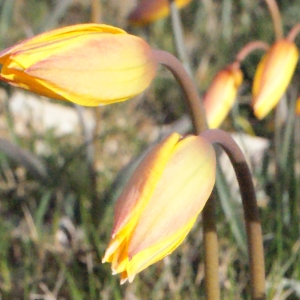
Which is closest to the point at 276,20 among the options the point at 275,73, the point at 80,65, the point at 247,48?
the point at 247,48

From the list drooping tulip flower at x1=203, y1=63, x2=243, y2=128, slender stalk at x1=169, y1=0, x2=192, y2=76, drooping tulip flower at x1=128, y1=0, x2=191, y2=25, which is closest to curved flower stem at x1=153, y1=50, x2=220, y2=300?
drooping tulip flower at x1=203, y1=63, x2=243, y2=128

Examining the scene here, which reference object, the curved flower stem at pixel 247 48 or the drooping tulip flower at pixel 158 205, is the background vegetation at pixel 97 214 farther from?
the drooping tulip flower at pixel 158 205

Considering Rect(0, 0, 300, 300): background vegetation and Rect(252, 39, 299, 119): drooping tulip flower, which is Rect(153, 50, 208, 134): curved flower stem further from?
Rect(0, 0, 300, 300): background vegetation

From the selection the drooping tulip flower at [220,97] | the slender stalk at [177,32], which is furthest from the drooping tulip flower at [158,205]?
the slender stalk at [177,32]

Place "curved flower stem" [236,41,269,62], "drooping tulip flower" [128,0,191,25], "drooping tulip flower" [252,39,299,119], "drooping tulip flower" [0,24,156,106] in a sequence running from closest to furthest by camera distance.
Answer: "drooping tulip flower" [0,24,156,106] → "drooping tulip flower" [252,39,299,119] → "curved flower stem" [236,41,269,62] → "drooping tulip flower" [128,0,191,25]

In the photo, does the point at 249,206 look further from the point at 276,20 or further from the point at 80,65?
the point at 276,20

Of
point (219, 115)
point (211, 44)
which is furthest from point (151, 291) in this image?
point (211, 44)

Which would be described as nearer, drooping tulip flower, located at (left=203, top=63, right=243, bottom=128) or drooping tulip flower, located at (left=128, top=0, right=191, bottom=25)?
drooping tulip flower, located at (left=203, top=63, right=243, bottom=128)
